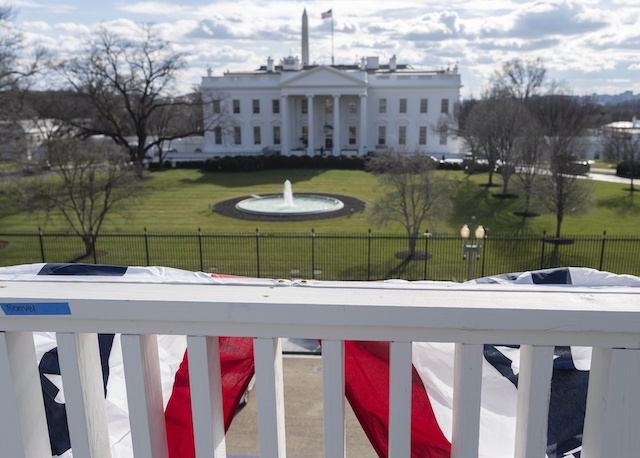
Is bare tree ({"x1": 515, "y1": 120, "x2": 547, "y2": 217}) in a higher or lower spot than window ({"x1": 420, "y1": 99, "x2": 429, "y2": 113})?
lower

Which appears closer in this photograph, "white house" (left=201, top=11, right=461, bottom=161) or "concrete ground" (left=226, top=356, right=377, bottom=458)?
"concrete ground" (left=226, top=356, right=377, bottom=458)

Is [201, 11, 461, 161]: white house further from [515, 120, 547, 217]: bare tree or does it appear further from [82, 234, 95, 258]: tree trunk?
[82, 234, 95, 258]: tree trunk

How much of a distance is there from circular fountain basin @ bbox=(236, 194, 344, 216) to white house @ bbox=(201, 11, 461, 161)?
26204 millimetres

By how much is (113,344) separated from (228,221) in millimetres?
28131

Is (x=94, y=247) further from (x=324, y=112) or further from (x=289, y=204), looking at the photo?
(x=324, y=112)

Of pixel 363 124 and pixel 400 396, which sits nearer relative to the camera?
A: pixel 400 396

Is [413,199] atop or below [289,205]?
atop

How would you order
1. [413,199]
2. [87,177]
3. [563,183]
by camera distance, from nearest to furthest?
[413,199] → [87,177] → [563,183]

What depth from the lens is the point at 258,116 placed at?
67.1 m

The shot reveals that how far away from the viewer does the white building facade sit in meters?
63.2

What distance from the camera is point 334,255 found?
22.7m

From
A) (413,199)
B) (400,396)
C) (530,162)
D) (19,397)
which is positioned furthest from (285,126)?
(400,396)

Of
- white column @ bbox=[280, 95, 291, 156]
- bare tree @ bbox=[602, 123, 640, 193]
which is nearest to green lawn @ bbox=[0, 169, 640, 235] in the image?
bare tree @ bbox=[602, 123, 640, 193]

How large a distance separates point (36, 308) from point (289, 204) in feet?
111
